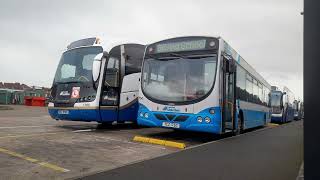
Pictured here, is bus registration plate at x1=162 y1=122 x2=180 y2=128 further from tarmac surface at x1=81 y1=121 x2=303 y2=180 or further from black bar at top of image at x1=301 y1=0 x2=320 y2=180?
black bar at top of image at x1=301 y1=0 x2=320 y2=180

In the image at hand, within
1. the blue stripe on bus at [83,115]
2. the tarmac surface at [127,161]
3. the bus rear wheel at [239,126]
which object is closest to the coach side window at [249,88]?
the bus rear wheel at [239,126]

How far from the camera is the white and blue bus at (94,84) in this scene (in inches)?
503

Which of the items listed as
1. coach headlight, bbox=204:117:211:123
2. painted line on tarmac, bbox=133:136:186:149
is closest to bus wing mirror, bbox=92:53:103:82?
painted line on tarmac, bbox=133:136:186:149

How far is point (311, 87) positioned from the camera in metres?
2.46

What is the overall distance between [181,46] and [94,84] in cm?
315

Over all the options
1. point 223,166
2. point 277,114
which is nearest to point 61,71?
point 223,166

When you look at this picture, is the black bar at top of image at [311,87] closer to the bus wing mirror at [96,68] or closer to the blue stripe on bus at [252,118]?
the bus wing mirror at [96,68]

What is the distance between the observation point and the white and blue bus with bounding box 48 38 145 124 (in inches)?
503

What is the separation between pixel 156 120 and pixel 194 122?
1.34 metres

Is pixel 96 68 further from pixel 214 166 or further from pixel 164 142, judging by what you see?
pixel 214 166

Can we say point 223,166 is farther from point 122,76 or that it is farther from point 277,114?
point 277,114

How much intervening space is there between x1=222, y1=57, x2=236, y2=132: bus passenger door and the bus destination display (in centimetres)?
87

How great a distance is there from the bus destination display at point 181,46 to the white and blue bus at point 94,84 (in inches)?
72.9

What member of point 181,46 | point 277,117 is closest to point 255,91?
point 181,46
